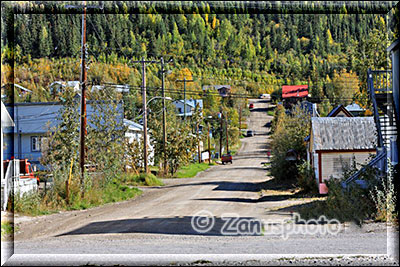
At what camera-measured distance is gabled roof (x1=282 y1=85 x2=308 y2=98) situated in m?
13.2

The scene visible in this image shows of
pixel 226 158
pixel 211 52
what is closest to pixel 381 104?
pixel 211 52

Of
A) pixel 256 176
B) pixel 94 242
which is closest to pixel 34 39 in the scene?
pixel 94 242

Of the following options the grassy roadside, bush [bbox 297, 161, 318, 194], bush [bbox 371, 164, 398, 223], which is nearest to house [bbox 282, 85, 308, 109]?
bush [bbox 297, 161, 318, 194]

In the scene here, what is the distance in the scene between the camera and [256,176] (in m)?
17.2

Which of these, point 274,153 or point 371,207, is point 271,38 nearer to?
point 371,207

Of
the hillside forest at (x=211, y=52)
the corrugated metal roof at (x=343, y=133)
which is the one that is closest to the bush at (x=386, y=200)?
the hillside forest at (x=211, y=52)

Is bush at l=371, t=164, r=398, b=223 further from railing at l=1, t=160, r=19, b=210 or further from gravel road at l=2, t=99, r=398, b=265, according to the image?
railing at l=1, t=160, r=19, b=210

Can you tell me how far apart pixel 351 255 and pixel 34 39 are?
7.53 meters

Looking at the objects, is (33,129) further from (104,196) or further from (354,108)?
(354,108)

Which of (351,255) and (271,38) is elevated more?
(271,38)

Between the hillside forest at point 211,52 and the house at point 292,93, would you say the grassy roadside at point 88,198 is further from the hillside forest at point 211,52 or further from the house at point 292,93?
the house at point 292,93

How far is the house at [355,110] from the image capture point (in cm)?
1517

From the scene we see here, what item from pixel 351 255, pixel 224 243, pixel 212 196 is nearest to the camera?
pixel 351 255

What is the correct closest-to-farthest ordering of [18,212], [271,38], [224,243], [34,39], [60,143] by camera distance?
[224,243] < [18,212] < [34,39] < [271,38] < [60,143]
